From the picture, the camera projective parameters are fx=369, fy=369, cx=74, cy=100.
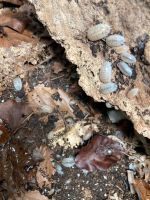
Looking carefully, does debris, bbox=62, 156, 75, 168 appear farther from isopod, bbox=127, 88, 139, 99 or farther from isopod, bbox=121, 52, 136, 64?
isopod, bbox=121, 52, 136, 64

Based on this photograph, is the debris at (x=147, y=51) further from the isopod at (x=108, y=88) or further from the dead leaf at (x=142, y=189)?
the dead leaf at (x=142, y=189)

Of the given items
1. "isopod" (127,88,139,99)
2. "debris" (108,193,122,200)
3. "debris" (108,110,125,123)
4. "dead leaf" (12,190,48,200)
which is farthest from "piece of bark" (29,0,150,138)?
"dead leaf" (12,190,48,200)

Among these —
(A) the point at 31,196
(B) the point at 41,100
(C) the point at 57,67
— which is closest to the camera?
(A) the point at 31,196

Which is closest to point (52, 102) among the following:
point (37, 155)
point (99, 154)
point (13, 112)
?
point (13, 112)

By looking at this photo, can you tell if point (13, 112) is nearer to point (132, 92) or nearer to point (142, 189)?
point (132, 92)

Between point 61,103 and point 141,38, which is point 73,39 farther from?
point 61,103

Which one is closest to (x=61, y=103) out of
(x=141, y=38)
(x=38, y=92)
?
(x=38, y=92)

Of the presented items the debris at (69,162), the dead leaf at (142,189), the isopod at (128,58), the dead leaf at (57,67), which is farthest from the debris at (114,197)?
the dead leaf at (57,67)

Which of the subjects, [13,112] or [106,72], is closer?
[106,72]
